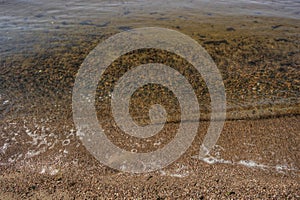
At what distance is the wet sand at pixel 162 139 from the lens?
4.90m

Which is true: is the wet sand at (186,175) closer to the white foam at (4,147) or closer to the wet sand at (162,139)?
the wet sand at (162,139)

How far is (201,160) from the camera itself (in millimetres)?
5562

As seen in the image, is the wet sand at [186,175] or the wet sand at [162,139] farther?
the wet sand at [162,139]

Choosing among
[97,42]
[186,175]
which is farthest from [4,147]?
[97,42]

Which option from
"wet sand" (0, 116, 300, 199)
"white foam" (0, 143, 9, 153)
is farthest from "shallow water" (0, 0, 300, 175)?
"wet sand" (0, 116, 300, 199)

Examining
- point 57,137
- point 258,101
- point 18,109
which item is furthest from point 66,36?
point 258,101

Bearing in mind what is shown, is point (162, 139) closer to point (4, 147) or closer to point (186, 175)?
point (186, 175)

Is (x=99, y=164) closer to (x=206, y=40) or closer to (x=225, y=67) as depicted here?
(x=225, y=67)

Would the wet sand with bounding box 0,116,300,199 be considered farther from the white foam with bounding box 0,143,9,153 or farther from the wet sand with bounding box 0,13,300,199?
the white foam with bounding box 0,143,9,153

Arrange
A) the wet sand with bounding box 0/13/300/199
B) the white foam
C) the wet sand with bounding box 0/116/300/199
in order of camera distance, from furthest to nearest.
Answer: the white foam
the wet sand with bounding box 0/13/300/199
the wet sand with bounding box 0/116/300/199

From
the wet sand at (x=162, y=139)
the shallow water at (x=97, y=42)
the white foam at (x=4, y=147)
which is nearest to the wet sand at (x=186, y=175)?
the wet sand at (x=162, y=139)

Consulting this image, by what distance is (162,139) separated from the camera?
623 cm

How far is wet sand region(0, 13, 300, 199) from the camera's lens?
16.1ft

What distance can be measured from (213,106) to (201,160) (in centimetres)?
226
